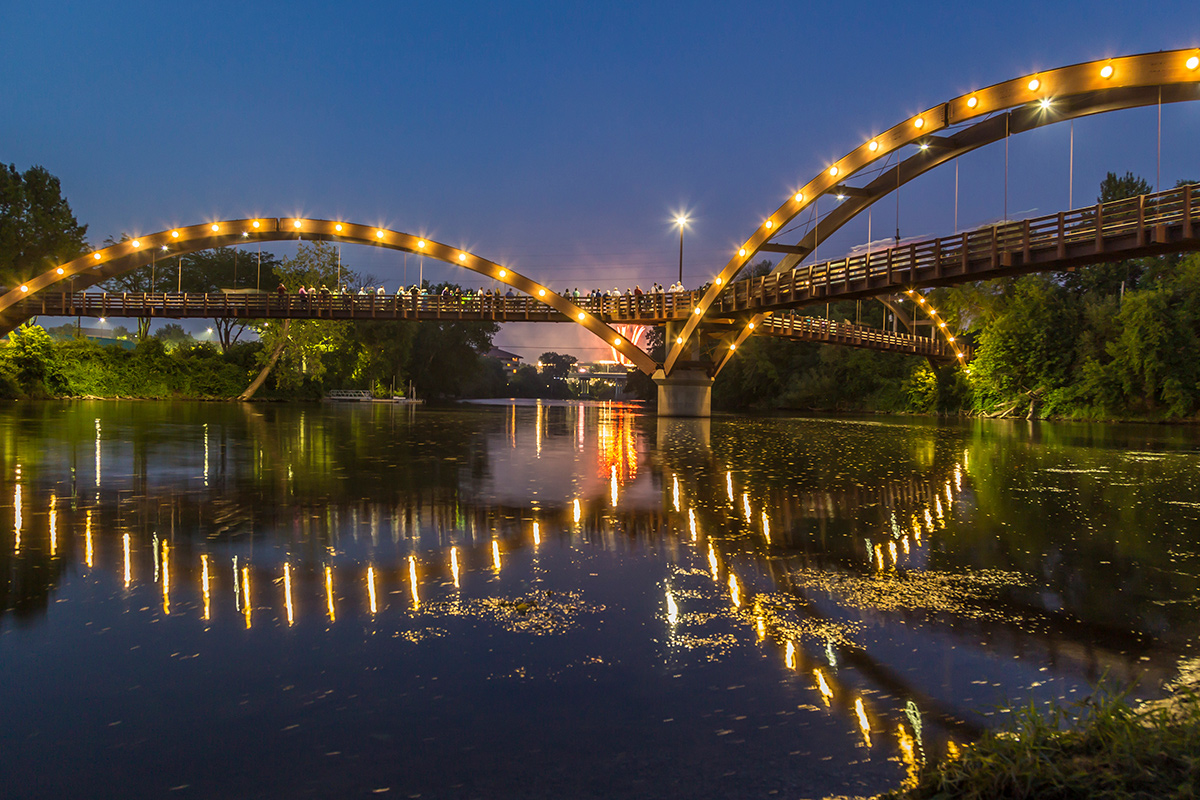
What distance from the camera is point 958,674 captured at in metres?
4.58

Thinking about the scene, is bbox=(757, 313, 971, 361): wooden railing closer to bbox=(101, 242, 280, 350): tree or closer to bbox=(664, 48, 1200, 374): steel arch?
bbox=(664, 48, 1200, 374): steel arch

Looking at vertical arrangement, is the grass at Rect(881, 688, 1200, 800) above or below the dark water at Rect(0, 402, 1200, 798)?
above

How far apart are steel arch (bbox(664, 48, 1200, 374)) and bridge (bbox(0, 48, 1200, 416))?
51mm

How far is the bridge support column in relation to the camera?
47.2 meters

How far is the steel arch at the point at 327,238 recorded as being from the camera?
47812mm

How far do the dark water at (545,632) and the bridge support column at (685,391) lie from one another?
3503 centimetres

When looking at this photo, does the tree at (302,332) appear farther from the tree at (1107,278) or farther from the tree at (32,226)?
the tree at (1107,278)

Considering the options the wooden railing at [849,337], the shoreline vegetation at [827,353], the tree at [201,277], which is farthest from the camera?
the tree at [201,277]

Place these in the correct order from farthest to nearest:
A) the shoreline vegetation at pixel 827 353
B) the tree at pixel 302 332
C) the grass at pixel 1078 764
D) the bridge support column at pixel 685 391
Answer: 1. the tree at pixel 302 332
2. the shoreline vegetation at pixel 827 353
3. the bridge support column at pixel 685 391
4. the grass at pixel 1078 764

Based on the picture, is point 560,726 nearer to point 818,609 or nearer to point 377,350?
point 818,609

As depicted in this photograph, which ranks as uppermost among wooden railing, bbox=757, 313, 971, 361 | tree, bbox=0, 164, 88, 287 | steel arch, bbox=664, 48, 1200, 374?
tree, bbox=0, 164, 88, 287

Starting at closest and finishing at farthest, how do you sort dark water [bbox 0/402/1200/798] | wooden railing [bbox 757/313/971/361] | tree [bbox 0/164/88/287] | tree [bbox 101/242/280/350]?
dark water [bbox 0/402/1200/798] < wooden railing [bbox 757/313/971/361] < tree [bbox 0/164/88/287] < tree [bbox 101/242/280/350]

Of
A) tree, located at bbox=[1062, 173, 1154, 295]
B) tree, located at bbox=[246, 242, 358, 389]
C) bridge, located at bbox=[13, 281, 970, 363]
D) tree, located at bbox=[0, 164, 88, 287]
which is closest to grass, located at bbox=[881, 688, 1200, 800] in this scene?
bridge, located at bbox=[13, 281, 970, 363]

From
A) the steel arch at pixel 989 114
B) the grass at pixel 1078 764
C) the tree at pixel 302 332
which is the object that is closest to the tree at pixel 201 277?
the tree at pixel 302 332
